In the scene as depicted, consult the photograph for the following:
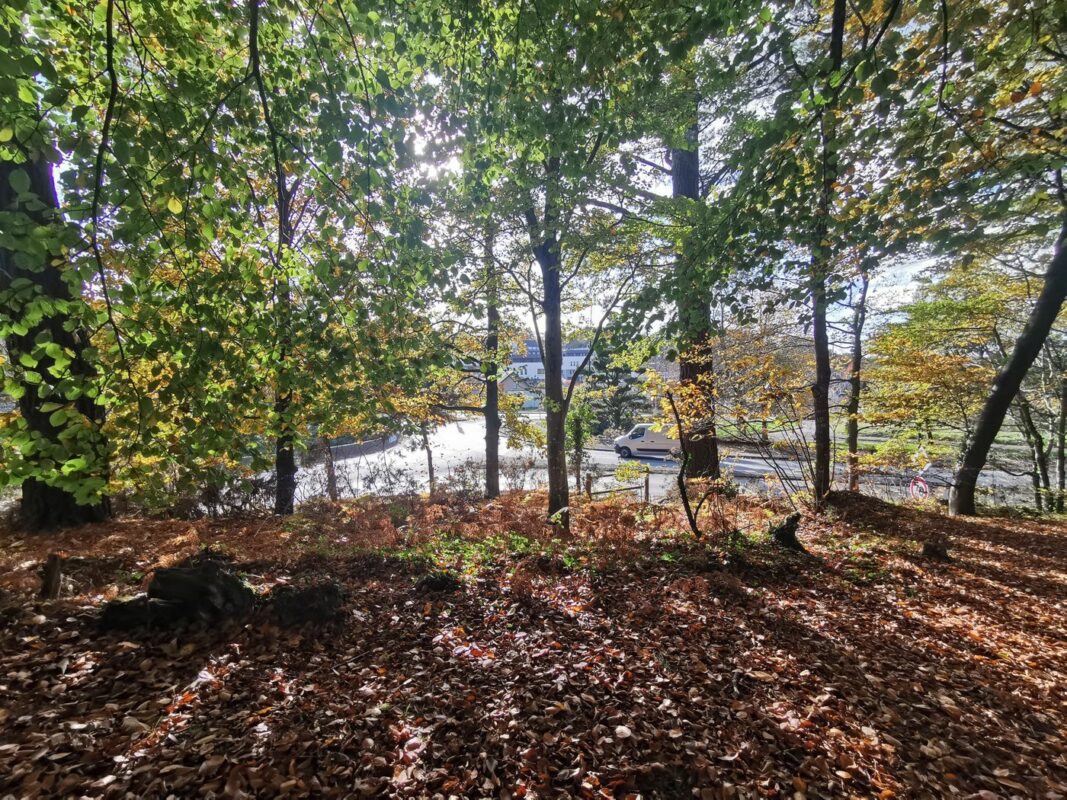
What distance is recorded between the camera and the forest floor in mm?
2176

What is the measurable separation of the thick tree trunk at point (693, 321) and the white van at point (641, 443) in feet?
43.9

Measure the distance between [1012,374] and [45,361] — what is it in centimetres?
1366

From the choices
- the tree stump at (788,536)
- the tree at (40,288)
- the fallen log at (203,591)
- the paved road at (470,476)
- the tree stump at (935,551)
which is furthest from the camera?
the paved road at (470,476)

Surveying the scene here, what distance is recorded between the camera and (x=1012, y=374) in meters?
7.13

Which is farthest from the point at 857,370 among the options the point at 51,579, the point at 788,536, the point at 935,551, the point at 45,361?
the point at 45,361

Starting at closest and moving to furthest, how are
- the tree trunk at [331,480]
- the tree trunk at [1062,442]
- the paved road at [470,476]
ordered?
1. the tree trunk at [1062,442]
2. the tree trunk at [331,480]
3. the paved road at [470,476]

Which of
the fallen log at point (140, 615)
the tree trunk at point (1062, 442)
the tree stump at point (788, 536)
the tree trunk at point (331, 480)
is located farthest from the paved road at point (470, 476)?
the fallen log at point (140, 615)

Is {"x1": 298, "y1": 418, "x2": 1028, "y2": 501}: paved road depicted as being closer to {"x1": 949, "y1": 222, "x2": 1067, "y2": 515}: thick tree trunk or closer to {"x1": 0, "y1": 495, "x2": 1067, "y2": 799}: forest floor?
{"x1": 949, "y1": 222, "x2": 1067, "y2": 515}: thick tree trunk

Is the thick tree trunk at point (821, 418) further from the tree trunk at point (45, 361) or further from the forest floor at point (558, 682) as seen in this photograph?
the tree trunk at point (45, 361)

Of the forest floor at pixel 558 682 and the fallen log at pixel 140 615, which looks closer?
the forest floor at pixel 558 682

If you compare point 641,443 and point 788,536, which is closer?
point 788,536

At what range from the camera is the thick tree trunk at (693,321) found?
136 inches

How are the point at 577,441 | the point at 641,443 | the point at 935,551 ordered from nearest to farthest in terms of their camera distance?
the point at 935,551, the point at 577,441, the point at 641,443

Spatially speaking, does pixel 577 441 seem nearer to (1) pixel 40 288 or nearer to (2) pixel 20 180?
(1) pixel 40 288
